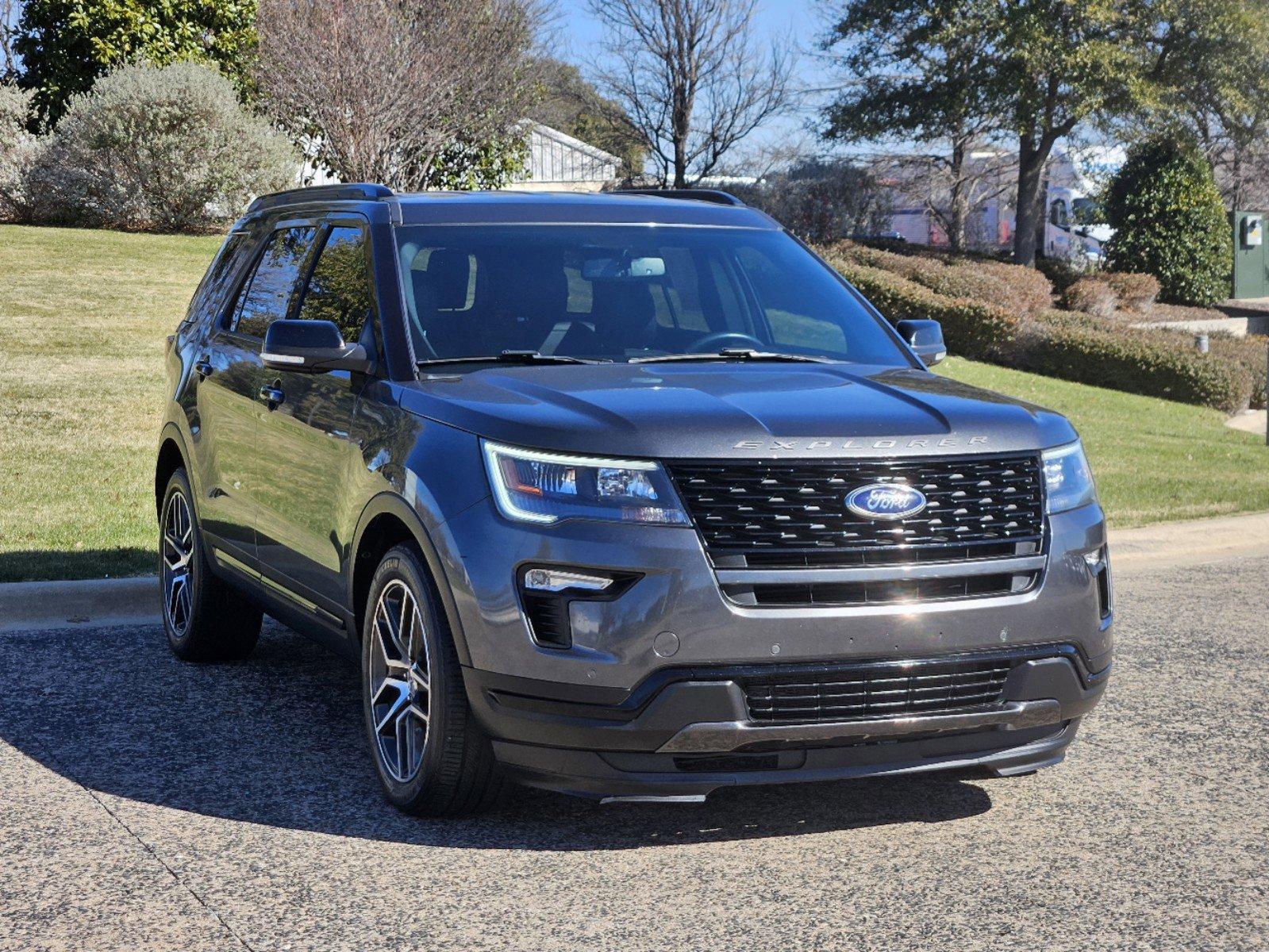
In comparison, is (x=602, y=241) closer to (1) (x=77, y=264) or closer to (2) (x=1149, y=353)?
(1) (x=77, y=264)

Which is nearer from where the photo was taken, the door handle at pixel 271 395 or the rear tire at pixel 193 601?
the door handle at pixel 271 395

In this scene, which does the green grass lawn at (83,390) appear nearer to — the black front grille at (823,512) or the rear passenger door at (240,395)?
the rear passenger door at (240,395)

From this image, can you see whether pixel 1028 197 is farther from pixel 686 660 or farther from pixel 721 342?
pixel 686 660

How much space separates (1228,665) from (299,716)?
404cm

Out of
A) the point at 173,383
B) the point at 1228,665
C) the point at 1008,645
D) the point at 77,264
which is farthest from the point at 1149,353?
the point at 1008,645

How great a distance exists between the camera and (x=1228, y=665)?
7184 mm

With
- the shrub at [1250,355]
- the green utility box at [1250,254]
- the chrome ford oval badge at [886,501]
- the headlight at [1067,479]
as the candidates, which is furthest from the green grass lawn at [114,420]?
the green utility box at [1250,254]

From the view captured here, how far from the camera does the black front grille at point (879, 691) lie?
4.32 m

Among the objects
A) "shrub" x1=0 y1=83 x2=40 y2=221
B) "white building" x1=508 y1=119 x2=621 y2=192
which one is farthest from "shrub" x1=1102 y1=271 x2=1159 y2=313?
"shrub" x1=0 y1=83 x2=40 y2=221

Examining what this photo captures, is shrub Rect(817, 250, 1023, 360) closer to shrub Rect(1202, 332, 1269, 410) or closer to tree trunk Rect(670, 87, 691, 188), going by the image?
shrub Rect(1202, 332, 1269, 410)

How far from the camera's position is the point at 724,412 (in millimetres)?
4535

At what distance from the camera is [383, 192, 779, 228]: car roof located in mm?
5793

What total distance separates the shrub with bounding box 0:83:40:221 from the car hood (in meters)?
21.4

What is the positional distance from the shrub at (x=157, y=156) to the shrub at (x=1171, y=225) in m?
19.1
